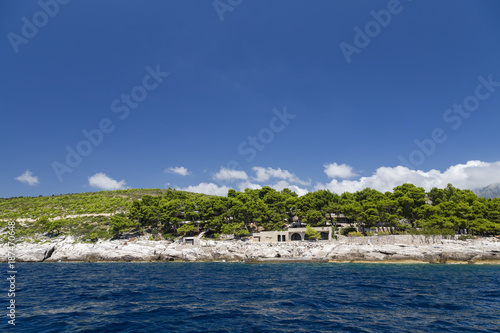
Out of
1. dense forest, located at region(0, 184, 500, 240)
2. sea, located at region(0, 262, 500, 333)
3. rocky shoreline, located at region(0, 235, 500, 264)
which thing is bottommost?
rocky shoreline, located at region(0, 235, 500, 264)

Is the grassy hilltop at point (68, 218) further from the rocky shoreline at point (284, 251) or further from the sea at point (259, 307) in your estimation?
the sea at point (259, 307)

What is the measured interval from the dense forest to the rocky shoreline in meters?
5.89

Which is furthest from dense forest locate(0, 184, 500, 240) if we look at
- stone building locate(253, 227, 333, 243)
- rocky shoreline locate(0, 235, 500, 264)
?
rocky shoreline locate(0, 235, 500, 264)

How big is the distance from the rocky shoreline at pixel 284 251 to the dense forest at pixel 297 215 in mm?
5886

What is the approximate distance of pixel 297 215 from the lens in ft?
254

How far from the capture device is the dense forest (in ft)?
204

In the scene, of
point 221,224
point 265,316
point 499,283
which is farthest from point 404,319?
point 221,224

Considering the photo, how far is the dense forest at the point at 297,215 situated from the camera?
62.0 meters

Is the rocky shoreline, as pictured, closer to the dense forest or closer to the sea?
the dense forest

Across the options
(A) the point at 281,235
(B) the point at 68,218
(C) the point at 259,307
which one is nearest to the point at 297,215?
(A) the point at 281,235

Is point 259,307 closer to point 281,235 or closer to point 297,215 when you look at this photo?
point 281,235

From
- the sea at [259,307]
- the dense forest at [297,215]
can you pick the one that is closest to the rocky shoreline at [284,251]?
the dense forest at [297,215]

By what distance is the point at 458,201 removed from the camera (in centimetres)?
6812

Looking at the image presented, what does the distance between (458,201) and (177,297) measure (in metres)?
78.0
